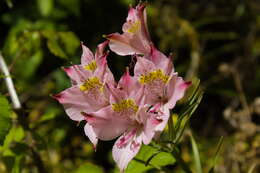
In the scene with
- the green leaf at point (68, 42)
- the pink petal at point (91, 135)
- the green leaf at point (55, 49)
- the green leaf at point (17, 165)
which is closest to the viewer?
the pink petal at point (91, 135)

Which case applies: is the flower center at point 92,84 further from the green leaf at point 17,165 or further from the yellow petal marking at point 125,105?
the green leaf at point 17,165

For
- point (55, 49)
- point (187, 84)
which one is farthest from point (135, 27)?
point (55, 49)

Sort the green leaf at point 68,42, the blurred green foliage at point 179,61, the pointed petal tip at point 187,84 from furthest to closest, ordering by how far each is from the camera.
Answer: the blurred green foliage at point 179,61
the green leaf at point 68,42
the pointed petal tip at point 187,84

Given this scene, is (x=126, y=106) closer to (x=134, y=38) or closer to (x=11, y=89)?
(x=134, y=38)

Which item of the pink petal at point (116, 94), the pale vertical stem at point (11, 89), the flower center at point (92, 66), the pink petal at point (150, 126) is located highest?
the flower center at point (92, 66)

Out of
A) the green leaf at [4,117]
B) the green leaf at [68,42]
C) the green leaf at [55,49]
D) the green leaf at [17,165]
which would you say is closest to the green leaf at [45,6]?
the green leaf at [68,42]

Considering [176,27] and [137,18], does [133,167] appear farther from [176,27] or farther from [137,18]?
[176,27]

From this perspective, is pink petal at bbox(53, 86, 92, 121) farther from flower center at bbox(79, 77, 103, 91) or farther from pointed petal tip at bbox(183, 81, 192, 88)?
pointed petal tip at bbox(183, 81, 192, 88)

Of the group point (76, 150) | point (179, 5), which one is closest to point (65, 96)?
point (76, 150)
